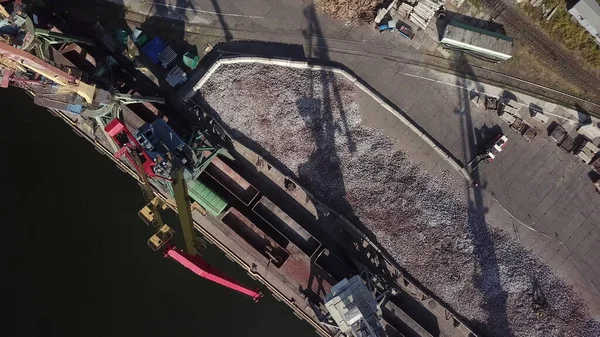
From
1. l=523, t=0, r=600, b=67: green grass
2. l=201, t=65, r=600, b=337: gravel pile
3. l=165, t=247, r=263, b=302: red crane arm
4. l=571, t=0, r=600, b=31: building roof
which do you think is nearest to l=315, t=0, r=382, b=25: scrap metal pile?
l=201, t=65, r=600, b=337: gravel pile

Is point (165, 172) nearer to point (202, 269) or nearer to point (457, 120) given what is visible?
point (202, 269)

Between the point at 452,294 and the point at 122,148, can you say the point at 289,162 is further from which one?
the point at 452,294

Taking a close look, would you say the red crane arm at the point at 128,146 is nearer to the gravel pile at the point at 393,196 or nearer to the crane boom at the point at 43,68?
the crane boom at the point at 43,68

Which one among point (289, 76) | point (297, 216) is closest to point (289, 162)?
point (297, 216)

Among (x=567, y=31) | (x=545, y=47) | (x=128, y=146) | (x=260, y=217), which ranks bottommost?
(x=128, y=146)

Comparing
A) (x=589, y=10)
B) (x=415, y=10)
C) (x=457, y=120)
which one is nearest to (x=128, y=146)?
(x=415, y=10)

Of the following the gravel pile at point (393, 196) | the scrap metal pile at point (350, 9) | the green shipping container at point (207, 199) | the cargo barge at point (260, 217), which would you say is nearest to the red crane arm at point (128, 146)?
the cargo barge at point (260, 217)
